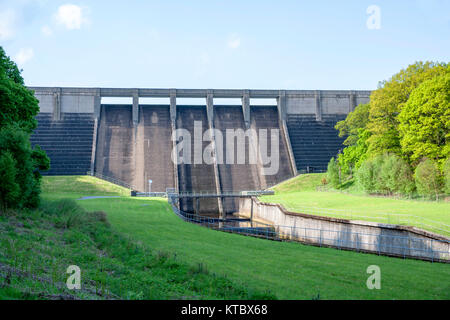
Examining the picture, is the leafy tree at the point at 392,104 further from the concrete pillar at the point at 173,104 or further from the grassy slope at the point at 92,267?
the concrete pillar at the point at 173,104

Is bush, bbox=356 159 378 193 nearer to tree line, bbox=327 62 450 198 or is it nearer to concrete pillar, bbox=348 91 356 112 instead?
tree line, bbox=327 62 450 198

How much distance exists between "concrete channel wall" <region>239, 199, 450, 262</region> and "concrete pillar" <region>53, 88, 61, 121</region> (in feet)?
140

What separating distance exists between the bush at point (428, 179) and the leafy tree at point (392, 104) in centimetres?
671

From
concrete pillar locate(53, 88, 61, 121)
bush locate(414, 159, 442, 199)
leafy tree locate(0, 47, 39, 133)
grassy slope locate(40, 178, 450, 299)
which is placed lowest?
grassy slope locate(40, 178, 450, 299)

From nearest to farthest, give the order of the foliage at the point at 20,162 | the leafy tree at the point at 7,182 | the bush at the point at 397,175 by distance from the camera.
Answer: the leafy tree at the point at 7,182, the foliage at the point at 20,162, the bush at the point at 397,175

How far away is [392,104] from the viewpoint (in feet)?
125

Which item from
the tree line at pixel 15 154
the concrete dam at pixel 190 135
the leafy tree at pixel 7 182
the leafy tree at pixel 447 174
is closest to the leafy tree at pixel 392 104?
the leafy tree at pixel 447 174

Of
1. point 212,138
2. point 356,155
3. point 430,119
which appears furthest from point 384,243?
point 212,138

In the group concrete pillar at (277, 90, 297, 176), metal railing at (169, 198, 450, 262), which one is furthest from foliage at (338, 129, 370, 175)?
metal railing at (169, 198, 450, 262)

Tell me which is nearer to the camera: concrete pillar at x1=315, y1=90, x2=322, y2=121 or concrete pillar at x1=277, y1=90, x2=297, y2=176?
concrete pillar at x1=277, y1=90, x2=297, y2=176

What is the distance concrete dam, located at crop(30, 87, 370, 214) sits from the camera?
5478cm

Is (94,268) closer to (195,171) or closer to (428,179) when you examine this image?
(428,179)

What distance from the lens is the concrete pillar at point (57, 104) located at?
6125cm
